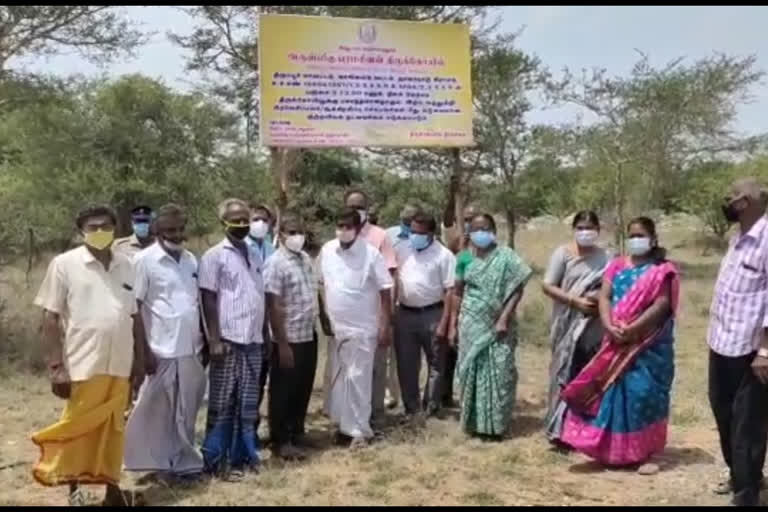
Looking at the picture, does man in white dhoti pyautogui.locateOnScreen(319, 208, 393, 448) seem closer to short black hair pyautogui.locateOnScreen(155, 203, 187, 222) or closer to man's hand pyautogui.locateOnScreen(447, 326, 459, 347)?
man's hand pyautogui.locateOnScreen(447, 326, 459, 347)

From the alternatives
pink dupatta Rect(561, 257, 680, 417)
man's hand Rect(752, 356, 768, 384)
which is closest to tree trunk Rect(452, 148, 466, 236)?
pink dupatta Rect(561, 257, 680, 417)

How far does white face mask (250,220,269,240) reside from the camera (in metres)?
6.43

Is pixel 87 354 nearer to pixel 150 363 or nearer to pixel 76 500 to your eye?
pixel 150 363

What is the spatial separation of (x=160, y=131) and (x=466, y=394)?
16929mm

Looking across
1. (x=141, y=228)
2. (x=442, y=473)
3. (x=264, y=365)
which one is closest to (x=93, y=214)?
(x=264, y=365)

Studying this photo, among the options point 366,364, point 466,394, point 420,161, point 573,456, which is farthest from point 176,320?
point 420,161

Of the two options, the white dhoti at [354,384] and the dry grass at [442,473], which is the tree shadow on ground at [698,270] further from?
the white dhoti at [354,384]

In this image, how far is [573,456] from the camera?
5.88 m

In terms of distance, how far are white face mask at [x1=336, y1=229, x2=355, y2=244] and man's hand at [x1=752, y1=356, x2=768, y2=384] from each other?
268cm

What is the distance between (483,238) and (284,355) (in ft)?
5.38

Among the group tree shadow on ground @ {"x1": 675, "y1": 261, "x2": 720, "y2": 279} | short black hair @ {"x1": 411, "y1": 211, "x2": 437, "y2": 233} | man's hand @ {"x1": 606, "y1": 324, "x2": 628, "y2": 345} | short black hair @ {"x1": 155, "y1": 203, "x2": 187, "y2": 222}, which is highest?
short black hair @ {"x1": 155, "y1": 203, "x2": 187, "y2": 222}

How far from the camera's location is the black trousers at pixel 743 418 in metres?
4.57

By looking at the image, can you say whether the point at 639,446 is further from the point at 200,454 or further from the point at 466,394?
the point at 200,454

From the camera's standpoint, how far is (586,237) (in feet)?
19.3
